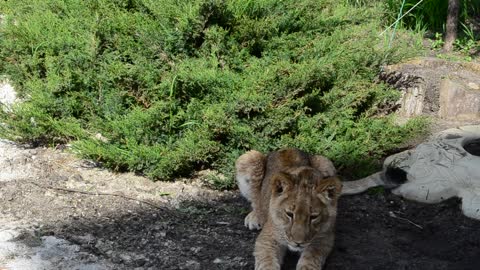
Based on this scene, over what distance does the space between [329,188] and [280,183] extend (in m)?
0.35

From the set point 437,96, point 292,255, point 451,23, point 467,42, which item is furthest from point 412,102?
point 292,255

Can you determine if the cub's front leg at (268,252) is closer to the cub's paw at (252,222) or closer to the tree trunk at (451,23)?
the cub's paw at (252,222)

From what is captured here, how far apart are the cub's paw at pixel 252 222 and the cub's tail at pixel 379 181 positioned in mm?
994

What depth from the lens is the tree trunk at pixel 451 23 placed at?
8570 mm

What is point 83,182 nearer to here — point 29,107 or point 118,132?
point 118,132

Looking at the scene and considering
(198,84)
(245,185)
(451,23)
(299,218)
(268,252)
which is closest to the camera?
(299,218)

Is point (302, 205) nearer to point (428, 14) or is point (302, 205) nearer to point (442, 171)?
point (442, 171)

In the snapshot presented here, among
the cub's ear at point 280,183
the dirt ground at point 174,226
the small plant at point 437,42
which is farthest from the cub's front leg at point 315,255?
the small plant at point 437,42

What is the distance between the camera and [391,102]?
7340 millimetres

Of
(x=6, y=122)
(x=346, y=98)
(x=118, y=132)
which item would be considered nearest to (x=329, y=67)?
(x=346, y=98)

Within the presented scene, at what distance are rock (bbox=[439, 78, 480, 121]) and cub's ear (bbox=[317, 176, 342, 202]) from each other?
317 cm

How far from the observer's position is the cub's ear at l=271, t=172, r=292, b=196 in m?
4.84

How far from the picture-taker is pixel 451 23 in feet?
28.3

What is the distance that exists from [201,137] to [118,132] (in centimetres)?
77
